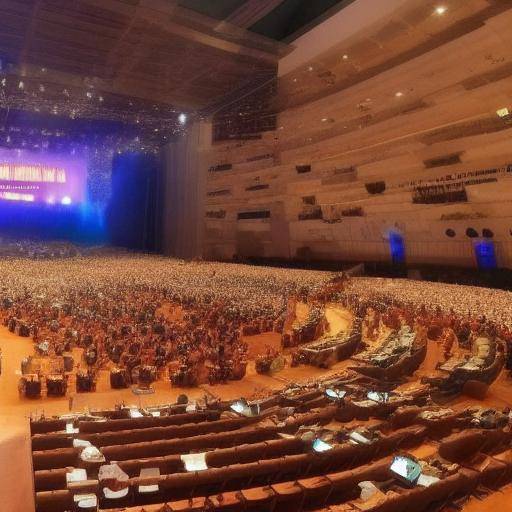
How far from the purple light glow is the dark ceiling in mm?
14250

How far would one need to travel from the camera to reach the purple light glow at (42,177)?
84.8 ft

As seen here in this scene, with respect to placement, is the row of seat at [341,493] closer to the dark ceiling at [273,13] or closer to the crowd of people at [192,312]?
the crowd of people at [192,312]

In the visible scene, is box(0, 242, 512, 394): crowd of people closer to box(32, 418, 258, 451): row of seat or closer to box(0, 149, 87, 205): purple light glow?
box(32, 418, 258, 451): row of seat

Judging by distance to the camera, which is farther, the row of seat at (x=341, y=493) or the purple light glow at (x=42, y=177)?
the purple light glow at (x=42, y=177)

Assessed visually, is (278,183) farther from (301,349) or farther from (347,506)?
(347,506)

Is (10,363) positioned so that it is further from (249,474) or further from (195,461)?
(249,474)

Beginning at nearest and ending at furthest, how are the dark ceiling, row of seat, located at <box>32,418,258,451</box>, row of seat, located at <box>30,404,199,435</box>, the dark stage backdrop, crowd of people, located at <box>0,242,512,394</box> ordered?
row of seat, located at <box>32,418,258,451</box> → row of seat, located at <box>30,404,199,435</box> → crowd of people, located at <box>0,242,512,394</box> → the dark ceiling → the dark stage backdrop

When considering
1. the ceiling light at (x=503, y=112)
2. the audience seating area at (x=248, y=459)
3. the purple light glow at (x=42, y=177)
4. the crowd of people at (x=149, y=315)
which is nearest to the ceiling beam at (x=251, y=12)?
the ceiling light at (x=503, y=112)

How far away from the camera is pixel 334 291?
14.1m

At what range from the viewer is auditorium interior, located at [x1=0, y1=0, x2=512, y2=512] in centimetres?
480

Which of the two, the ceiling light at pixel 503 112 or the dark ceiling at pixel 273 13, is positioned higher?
the dark ceiling at pixel 273 13

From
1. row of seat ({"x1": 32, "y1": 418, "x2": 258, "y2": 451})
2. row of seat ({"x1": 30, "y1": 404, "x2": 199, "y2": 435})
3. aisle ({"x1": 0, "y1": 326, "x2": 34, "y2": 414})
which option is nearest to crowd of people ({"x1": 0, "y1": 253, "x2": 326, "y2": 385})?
aisle ({"x1": 0, "y1": 326, "x2": 34, "y2": 414})

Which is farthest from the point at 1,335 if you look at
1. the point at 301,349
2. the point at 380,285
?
the point at 380,285

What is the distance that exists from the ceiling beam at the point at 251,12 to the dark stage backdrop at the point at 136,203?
12427 millimetres
